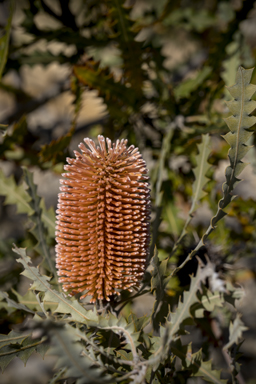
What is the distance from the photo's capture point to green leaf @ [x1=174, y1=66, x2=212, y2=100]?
120 centimetres

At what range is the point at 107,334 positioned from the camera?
668 millimetres

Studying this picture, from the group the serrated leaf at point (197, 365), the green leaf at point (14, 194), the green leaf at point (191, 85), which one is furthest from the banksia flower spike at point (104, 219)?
the green leaf at point (191, 85)

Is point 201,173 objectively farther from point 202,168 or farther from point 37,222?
point 37,222

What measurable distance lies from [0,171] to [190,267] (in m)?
0.74

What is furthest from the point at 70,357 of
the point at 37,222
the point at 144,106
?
the point at 144,106

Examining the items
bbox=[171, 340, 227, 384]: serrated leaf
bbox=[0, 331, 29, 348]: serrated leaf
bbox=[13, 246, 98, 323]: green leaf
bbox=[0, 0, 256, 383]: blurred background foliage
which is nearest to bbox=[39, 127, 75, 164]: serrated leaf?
bbox=[0, 0, 256, 383]: blurred background foliage

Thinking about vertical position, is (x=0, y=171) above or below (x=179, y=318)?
above

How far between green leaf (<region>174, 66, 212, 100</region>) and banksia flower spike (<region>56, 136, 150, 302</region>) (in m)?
0.64

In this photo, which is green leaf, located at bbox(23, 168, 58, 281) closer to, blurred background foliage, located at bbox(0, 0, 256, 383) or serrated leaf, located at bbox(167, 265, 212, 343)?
blurred background foliage, located at bbox(0, 0, 256, 383)

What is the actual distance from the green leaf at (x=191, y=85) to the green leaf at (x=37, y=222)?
28.6 inches

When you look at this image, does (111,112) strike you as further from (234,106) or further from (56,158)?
(234,106)

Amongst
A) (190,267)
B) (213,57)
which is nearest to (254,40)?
(213,57)

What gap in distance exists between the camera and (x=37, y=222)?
0.86m

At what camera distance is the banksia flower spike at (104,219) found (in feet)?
2.31
